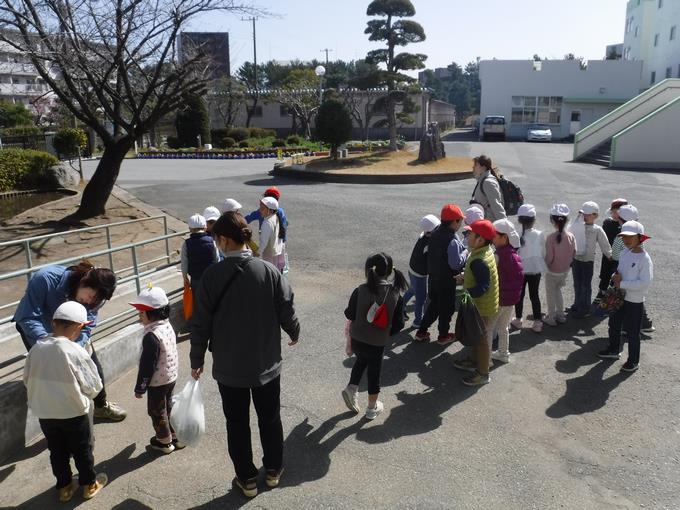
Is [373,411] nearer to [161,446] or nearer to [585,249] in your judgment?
[161,446]

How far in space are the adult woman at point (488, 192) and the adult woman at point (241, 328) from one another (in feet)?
13.2

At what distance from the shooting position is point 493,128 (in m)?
37.2

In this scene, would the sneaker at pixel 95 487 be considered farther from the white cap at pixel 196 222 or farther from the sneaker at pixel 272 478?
the white cap at pixel 196 222

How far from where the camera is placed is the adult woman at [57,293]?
3.64 metres

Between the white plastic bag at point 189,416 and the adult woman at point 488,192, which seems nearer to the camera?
the white plastic bag at point 189,416

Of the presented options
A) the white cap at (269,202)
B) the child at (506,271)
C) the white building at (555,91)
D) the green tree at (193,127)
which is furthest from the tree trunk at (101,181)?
the white building at (555,91)

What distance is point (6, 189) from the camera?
55.9 ft

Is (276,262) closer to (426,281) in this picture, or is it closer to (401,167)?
(426,281)

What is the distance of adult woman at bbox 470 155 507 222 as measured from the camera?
261 inches

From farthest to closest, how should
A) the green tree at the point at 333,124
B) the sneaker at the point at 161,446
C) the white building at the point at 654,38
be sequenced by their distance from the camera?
the white building at the point at 654,38 → the green tree at the point at 333,124 → the sneaker at the point at 161,446

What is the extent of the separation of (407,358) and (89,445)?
3.08m

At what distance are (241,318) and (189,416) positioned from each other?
0.80m

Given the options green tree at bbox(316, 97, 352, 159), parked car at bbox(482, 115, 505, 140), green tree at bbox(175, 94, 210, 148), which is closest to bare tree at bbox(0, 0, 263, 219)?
green tree at bbox(316, 97, 352, 159)

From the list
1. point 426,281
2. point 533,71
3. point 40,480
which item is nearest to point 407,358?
point 426,281
